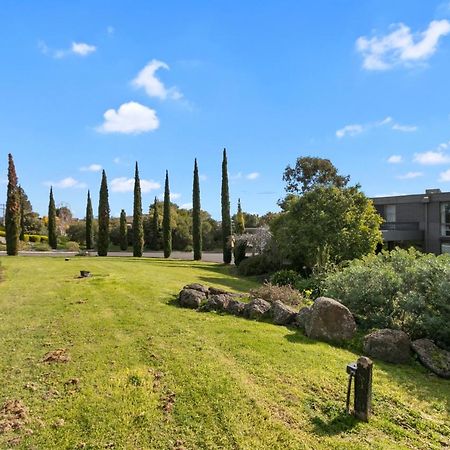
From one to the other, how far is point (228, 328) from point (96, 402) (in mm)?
3229

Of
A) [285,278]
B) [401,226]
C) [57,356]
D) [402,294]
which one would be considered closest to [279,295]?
[402,294]

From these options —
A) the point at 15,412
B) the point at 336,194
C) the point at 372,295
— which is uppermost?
the point at 336,194

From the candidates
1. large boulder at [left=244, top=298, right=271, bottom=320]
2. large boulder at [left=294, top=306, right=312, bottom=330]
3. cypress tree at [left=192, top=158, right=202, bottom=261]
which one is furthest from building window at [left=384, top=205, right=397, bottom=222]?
large boulder at [left=294, top=306, right=312, bottom=330]

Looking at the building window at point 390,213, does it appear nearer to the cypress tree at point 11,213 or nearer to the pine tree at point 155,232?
the pine tree at point 155,232

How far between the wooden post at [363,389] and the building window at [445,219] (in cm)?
2583

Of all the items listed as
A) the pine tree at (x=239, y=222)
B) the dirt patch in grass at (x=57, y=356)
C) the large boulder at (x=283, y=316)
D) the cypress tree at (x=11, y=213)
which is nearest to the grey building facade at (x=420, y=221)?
the pine tree at (x=239, y=222)

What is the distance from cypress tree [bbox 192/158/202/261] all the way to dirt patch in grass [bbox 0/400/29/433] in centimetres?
2639

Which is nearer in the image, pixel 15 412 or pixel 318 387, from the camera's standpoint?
pixel 15 412

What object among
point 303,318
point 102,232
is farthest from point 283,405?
point 102,232

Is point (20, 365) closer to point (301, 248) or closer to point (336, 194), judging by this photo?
point (301, 248)

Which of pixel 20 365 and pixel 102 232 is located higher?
pixel 102 232

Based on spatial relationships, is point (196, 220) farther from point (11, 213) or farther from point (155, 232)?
point (155, 232)

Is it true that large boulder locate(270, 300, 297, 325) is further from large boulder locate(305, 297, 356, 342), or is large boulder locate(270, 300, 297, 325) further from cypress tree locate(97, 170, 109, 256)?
cypress tree locate(97, 170, 109, 256)

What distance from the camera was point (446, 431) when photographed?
4.38 metres
